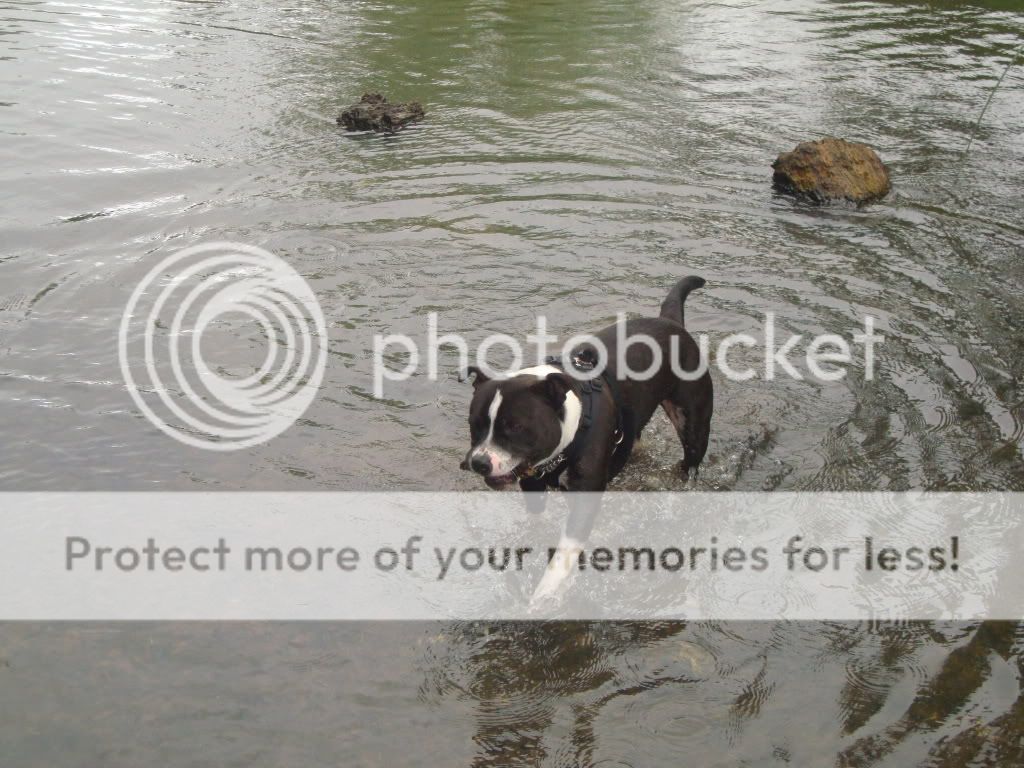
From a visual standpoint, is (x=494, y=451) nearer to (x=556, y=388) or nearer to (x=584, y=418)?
(x=556, y=388)

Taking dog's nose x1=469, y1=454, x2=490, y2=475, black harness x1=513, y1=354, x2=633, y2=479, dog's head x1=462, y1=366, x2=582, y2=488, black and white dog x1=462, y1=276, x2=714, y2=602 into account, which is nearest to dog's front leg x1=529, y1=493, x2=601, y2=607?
black and white dog x1=462, y1=276, x2=714, y2=602

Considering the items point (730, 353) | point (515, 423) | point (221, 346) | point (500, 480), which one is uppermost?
point (515, 423)

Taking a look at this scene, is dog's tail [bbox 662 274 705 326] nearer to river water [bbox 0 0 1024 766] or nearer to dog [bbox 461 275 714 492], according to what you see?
dog [bbox 461 275 714 492]

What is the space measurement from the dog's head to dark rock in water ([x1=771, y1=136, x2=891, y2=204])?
248 inches

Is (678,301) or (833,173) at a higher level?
(678,301)

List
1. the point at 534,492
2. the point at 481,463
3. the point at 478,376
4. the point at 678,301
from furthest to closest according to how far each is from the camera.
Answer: the point at 678,301
the point at 534,492
the point at 478,376
the point at 481,463

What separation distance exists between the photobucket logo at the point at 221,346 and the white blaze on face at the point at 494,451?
2273mm

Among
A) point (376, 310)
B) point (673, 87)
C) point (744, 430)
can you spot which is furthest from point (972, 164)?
point (376, 310)

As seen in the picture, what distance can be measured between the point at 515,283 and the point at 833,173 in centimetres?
392

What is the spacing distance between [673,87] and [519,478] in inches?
412

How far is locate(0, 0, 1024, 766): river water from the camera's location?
409 centimetres

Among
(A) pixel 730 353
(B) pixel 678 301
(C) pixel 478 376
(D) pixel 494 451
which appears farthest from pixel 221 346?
(A) pixel 730 353

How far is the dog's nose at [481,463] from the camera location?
437 centimetres

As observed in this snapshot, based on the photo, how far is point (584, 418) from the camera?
4762 millimetres
